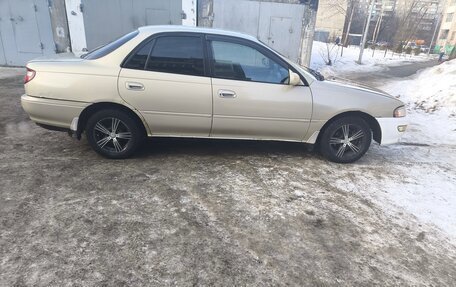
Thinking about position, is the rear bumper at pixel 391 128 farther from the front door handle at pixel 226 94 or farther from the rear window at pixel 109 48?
the rear window at pixel 109 48

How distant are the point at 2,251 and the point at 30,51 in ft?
33.6

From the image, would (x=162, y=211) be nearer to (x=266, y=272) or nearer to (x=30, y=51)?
(x=266, y=272)

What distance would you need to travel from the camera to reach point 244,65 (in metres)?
4.28

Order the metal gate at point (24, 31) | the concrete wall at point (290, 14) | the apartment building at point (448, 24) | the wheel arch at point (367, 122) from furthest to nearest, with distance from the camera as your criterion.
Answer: the apartment building at point (448, 24) < the concrete wall at point (290, 14) < the metal gate at point (24, 31) < the wheel arch at point (367, 122)

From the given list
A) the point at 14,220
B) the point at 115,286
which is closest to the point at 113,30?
the point at 14,220

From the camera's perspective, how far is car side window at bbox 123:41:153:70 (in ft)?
13.5

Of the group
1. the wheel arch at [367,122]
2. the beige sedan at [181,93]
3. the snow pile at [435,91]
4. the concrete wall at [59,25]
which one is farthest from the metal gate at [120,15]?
the wheel arch at [367,122]

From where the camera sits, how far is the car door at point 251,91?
13.9 feet

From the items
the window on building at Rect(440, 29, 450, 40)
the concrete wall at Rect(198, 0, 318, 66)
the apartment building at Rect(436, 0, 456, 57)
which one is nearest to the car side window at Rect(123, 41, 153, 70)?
the concrete wall at Rect(198, 0, 318, 66)

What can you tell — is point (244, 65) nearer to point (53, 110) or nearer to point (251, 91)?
point (251, 91)

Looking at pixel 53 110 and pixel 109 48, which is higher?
pixel 109 48

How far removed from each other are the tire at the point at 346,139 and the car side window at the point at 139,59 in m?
2.52

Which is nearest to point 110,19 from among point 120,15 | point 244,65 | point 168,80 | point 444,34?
point 120,15

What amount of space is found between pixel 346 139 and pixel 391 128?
64 cm
